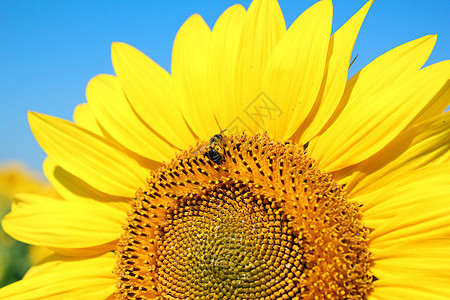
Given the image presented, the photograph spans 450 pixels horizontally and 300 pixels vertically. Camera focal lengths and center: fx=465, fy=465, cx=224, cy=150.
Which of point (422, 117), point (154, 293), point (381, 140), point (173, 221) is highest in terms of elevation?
point (422, 117)

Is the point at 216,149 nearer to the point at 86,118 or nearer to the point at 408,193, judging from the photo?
the point at 408,193

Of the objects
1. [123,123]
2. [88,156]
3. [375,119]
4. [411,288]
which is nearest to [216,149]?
[123,123]

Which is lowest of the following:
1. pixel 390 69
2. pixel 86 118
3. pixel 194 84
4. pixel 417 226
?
pixel 417 226

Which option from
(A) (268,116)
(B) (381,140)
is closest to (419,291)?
(B) (381,140)

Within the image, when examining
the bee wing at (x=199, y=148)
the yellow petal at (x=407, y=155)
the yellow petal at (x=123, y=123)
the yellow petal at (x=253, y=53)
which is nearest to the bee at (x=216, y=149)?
the bee wing at (x=199, y=148)

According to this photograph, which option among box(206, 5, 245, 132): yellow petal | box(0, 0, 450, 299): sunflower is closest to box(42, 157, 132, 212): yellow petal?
box(0, 0, 450, 299): sunflower

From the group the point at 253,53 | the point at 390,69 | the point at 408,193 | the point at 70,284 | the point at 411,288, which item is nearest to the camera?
the point at 411,288

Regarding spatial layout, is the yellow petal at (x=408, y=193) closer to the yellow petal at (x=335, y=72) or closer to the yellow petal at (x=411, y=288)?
the yellow petal at (x=411, y=288)

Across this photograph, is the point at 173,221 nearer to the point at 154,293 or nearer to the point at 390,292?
the point at 154,293
